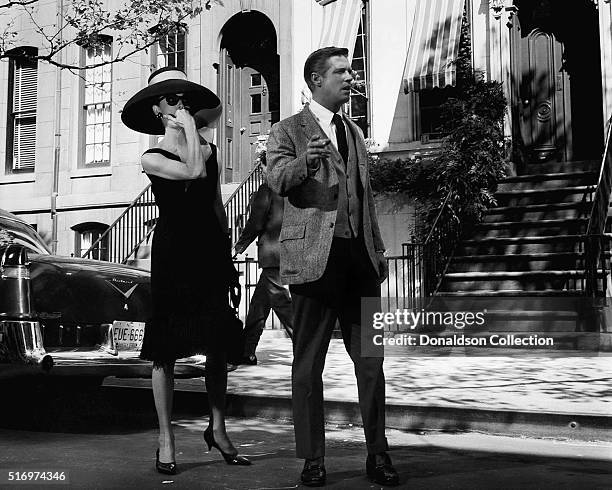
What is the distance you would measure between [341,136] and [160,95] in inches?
40.4

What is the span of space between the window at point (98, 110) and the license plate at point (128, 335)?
13811 mm

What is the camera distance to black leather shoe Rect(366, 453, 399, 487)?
13.0 feet

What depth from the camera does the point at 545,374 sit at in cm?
820

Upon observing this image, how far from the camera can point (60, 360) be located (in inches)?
226

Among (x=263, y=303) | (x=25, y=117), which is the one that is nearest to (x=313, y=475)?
(x=263, y=303)

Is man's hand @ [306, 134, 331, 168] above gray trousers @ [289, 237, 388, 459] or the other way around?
above

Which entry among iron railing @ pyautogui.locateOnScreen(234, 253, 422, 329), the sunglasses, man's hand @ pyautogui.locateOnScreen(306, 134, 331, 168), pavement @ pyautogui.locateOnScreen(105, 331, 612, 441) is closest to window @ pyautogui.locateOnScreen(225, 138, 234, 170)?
iron railing @ pyautogui.locateOnScreen(234, 253, 422, 329)

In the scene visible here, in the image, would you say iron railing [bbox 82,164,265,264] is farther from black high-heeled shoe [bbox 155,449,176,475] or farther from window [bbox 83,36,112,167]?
black high-heeled shoe [bbox 155,449,176,475]

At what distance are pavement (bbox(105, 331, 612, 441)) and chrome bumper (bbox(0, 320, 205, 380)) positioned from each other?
0.90m

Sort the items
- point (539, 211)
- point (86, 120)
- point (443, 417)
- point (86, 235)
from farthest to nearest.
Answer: point (86, 120) < point (86, 235) < point (539, 211) < point (443, 417)

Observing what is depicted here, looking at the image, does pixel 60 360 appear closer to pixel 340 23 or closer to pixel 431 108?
pixel 431 108

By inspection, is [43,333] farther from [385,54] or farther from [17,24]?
[17,24]

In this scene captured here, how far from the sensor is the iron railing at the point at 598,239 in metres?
11.0

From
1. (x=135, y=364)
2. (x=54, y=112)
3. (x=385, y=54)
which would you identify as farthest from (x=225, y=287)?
(x=54, y=112)
